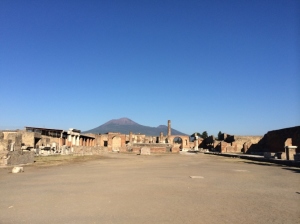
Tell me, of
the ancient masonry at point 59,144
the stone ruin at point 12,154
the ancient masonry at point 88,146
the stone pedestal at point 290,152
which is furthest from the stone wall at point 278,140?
the stone ruin at point 12,154

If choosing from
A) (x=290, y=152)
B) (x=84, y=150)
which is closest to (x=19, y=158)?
(x=84, y=150)

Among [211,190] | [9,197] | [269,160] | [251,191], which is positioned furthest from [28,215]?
[269,160]

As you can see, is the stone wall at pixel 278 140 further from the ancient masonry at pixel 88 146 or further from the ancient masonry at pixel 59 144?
the ancient masonry at pixel 59 144

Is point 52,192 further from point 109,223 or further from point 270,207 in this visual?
point 270,207

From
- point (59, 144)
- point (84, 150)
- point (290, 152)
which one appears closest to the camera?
point (290, 152)

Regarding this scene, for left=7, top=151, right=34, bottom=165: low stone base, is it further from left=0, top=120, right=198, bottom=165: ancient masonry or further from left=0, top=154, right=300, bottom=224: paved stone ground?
left=0, top=154, right=300, bottom=224: paved stone ground

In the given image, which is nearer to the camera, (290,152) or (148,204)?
(148,204)

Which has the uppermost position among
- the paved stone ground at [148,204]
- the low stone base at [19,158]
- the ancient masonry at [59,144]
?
the ancient masonry at [59,144]

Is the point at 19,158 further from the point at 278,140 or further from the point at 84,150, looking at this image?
the point at 278,140

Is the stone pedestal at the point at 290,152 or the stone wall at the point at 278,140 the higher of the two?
the stone wall at the point at 278,140

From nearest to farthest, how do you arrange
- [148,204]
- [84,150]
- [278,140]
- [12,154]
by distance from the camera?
[148,204]
[12,154]
[84,150]
[278,140]

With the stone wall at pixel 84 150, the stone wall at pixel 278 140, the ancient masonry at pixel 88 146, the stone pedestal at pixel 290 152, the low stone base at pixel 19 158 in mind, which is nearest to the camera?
the low stone base at pixel 19 158

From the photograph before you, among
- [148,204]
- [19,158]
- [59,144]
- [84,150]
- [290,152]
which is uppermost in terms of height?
[290,152]

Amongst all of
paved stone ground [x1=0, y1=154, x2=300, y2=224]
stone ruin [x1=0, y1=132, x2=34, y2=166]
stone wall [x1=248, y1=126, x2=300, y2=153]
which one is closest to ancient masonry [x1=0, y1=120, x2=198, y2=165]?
stone ruin [x1=0, y1=132, x2=34, y2=166]
